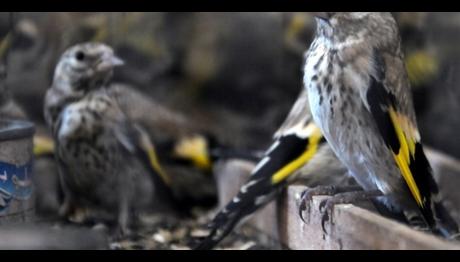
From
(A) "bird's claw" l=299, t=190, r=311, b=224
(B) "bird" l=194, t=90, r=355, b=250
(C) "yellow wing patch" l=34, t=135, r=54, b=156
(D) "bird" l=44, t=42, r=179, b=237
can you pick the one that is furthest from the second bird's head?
(A) "bird's claw" l=299, t=190, r=311, b=224

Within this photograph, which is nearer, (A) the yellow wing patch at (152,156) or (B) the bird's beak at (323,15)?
(B) the bird's beak at (323,15)

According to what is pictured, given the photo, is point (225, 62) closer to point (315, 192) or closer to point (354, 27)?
point (315, 192)

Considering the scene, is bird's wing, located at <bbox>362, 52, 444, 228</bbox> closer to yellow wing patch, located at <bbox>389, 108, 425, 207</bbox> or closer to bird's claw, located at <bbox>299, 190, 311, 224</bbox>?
yellow wing patch, located at <bbox>389, 108, 425, 207</bbox>

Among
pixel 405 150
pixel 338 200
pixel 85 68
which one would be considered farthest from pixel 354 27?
pixel 85 68

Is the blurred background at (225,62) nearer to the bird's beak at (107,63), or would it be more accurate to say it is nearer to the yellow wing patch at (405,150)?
the bird's beak at (107,63)

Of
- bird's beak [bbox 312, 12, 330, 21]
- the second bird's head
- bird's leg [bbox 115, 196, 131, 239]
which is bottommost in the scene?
bird's leg [bbox 115, 196, 131, 239]

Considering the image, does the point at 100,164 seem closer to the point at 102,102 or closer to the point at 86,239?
the point at 102,102

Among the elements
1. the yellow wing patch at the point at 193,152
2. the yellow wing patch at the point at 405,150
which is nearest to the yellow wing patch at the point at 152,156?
the yellow wing patch at the point at 193,152

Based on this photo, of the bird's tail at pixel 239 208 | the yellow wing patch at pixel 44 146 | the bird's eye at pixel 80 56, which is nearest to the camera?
the bird's tail at pixel 239 208
